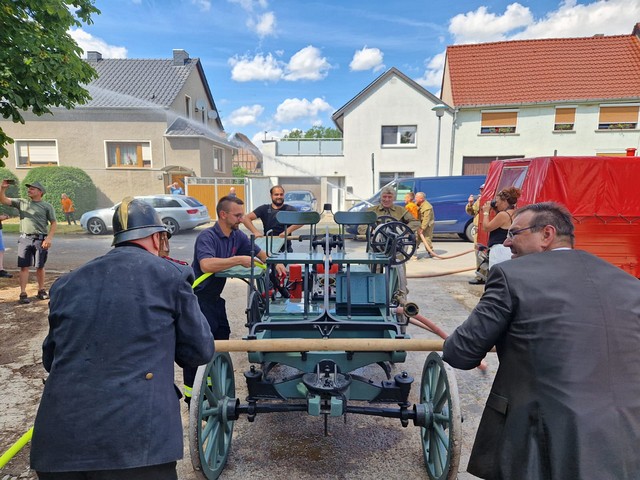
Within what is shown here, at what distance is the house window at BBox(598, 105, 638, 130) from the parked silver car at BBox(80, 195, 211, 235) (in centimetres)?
2018

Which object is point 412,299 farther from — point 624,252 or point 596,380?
point 596,380

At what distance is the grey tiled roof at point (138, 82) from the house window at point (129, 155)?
205 cm

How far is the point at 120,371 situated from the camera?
158cm

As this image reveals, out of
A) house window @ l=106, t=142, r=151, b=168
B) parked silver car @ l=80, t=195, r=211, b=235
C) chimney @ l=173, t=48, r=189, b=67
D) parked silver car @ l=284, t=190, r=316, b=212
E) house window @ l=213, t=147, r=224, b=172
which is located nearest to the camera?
parked silver car @ l=80, t=195, r=211, b=235

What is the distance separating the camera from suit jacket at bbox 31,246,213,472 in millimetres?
1547

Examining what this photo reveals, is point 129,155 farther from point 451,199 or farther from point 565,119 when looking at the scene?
point 565,119

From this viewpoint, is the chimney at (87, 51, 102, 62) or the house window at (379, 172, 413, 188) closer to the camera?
the house window at (379, 172, 413, 188)

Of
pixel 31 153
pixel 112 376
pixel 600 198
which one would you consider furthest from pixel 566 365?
pixel 31 153

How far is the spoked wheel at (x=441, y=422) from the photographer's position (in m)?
2.43

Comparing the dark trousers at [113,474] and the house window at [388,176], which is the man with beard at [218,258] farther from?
the house window at [388,176]

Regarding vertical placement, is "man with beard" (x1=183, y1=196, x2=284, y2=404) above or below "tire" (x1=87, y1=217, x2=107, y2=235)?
above

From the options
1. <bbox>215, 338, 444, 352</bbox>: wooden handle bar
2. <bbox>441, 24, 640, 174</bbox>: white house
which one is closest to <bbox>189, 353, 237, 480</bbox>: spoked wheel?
<bbox>215, 338, 444, 352</bbox>: wooden handle bar

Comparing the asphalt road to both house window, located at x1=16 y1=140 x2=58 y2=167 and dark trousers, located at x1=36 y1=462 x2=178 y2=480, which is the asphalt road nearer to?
dark trousers, located at x1=36 y1=462 x2=178 y2=480

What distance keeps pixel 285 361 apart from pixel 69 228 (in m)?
17.1
